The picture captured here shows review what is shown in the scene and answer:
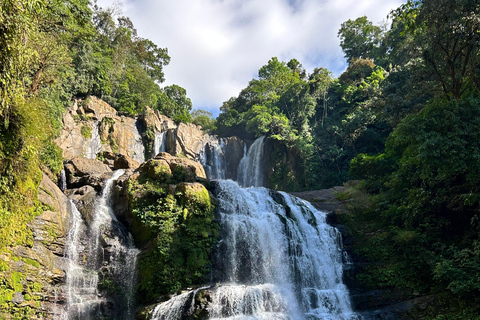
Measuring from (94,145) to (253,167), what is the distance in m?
15.3

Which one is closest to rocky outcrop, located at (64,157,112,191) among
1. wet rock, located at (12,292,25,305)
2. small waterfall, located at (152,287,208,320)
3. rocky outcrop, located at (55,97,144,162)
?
rocky outcrop, located at (55,97,144,162)

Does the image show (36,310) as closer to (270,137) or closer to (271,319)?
(271,319)

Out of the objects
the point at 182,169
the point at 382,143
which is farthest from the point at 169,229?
the point at 382,143

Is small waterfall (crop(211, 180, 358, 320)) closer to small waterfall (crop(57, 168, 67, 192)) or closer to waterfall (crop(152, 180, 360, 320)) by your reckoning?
waterfall (crop(152, 180, 360, 320))

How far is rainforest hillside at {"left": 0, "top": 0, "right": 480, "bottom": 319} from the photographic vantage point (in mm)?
9062

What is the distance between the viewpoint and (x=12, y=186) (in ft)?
30.2

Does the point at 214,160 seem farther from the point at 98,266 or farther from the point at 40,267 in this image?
the point at 40,267

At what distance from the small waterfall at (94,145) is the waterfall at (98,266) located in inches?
400

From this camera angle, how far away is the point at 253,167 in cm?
3058

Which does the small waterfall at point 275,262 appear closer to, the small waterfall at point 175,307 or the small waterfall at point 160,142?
the small waterfall at point 175,307

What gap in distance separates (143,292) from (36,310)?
3.44 m

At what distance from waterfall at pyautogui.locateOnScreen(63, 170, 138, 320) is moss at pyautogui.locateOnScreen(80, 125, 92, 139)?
428 inches

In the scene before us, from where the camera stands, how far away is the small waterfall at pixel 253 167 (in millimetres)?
29828

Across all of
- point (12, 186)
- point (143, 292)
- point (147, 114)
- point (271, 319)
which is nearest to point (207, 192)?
point (143, 292)
